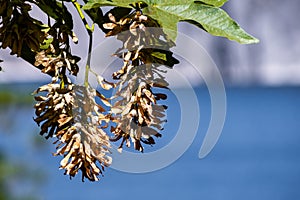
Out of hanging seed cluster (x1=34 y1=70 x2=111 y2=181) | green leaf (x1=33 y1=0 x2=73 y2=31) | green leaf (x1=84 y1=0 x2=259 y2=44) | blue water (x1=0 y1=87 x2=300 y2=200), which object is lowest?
hanging seed cluster (x1=34 y1=70 x2=111 y2=181)

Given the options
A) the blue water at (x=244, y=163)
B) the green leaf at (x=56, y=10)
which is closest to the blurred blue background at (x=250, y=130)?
the blue water at (x=244, y=163)

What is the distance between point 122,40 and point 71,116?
5 cm

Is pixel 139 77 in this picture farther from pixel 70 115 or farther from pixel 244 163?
pixel 244 163

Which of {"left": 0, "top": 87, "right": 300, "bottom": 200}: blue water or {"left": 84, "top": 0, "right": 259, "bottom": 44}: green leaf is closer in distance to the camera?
{"left": 84, "top": 0, "right": 259, "bottom": 44}: green leaf

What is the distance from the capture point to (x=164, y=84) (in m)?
0.35

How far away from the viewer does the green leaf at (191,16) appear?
0.34 m

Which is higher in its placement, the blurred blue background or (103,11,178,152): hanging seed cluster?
the blurred blue background

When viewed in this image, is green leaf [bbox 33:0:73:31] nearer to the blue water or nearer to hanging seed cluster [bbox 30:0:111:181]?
hanging seed cluster [bbox 30:0:111:181]

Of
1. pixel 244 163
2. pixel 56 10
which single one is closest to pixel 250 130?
pixel 244 163

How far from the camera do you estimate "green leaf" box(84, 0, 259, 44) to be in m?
0.34

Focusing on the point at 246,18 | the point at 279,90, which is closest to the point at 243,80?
the point at 279,90

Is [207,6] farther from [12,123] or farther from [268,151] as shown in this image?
[268,151]

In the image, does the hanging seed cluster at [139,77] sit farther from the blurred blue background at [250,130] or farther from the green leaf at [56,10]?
the blurred blue background at [250,130]

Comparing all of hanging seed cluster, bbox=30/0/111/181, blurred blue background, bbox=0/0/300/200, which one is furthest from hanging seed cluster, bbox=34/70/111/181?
blurred blue background, bbox=0/0/300/200
